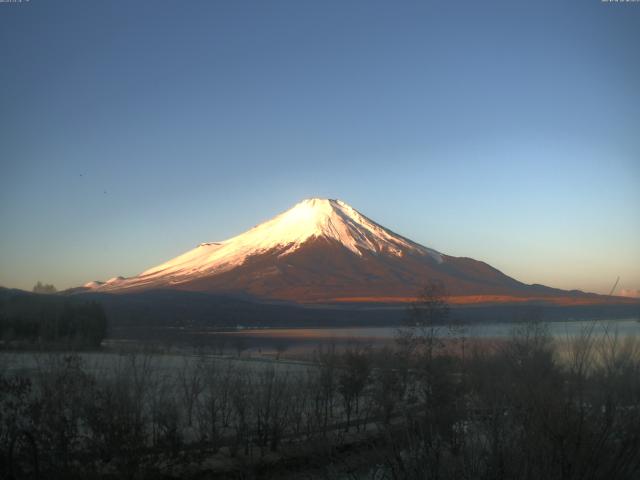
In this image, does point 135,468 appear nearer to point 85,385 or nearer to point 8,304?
point 85,385

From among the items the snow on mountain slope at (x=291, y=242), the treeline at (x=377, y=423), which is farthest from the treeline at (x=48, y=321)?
the snow on mountain slope at (x=291, y=242)

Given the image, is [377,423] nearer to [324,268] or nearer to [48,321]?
[48,321]

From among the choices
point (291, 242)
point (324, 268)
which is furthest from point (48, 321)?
point (291, 242)

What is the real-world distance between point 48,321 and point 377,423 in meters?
21.6

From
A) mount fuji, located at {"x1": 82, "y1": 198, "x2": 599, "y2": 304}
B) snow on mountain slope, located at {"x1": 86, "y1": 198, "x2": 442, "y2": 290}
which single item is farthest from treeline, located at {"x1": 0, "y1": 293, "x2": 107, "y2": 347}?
snow on mountain slope, located at {"x1": 86, "y1": 198, "x2": 442, "y2": 290}

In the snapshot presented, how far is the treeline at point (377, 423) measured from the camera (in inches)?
192

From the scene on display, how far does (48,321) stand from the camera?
28.3 metres

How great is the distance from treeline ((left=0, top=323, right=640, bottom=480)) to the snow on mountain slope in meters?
100

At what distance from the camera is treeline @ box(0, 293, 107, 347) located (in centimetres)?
2569

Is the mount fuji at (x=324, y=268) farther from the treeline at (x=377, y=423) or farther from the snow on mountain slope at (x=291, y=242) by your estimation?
the treeline at (x=377, y=423)

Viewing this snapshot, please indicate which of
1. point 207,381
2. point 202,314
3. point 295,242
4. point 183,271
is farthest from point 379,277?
point 207,381

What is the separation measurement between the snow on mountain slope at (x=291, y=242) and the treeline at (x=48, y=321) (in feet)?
260

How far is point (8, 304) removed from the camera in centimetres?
2627

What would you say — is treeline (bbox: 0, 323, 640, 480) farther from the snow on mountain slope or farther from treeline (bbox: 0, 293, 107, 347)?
the snow on mountain slope
